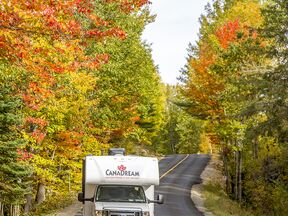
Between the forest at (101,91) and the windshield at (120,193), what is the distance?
381cm

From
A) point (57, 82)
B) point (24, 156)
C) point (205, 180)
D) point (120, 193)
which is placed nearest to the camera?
point (120, 193)

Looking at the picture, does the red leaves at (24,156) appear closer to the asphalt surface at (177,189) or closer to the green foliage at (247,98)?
the asphalt surface at (177,189)

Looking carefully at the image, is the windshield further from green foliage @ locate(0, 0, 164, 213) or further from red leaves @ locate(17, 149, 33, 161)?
red leaves @ locate(17, 149, 33, 161)

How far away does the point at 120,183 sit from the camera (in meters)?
15.7

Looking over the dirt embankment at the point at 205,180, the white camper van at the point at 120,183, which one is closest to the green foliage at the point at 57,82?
the white camper van at the point at 120,183

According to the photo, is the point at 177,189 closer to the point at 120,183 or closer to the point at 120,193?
the point at 120,193

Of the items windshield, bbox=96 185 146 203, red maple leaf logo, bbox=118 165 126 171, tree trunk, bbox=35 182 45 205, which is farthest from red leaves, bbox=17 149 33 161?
red maple leaf logo, bbox=118 165 126 171

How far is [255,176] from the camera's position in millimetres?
35812

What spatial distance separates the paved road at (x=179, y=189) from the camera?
25641 mm

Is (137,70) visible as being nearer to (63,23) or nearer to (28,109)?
(28,109)

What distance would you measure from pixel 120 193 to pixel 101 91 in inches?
587

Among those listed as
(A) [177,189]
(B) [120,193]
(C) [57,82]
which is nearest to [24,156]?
(C) [57,82]

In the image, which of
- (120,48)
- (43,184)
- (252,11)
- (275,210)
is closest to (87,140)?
(43,184)

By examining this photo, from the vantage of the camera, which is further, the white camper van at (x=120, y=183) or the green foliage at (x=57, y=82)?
the white camper van at (x=120, y=183)
